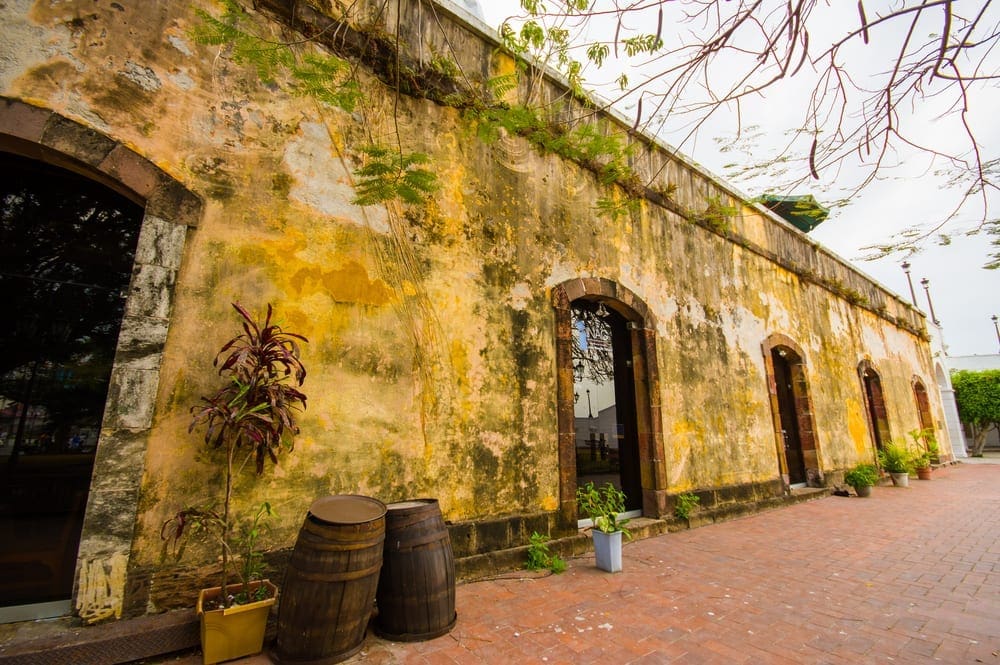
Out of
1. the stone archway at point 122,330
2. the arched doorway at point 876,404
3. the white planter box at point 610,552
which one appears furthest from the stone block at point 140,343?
the arched doorway at point 876,404

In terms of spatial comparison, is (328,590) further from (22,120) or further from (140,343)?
(22,120)

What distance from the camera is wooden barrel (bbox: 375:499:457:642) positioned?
2693mm

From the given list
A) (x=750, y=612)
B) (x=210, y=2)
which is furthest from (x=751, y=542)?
(x=210, y=2)

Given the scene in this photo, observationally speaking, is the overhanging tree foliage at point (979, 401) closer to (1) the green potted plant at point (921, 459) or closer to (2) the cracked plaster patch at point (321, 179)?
(1) the green potted plant at point (921, 459)

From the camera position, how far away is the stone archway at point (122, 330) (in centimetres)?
248

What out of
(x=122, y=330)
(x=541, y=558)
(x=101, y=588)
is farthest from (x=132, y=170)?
(x=541, y=558)

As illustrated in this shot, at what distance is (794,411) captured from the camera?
28.6 ft

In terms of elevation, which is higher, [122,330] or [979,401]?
[979,401]

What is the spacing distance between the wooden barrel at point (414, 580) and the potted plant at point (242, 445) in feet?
2.27

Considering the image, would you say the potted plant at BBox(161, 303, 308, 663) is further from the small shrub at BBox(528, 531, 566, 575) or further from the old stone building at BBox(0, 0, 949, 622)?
the small shrub at BBox(528, 531, 566, 575)

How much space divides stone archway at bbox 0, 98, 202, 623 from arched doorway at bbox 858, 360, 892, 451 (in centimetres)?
1389

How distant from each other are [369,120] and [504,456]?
3407mm

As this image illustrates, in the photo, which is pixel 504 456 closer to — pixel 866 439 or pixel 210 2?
pixel 210 2

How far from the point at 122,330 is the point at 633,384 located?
209 inches
